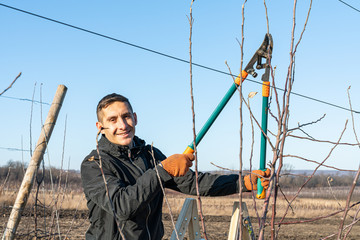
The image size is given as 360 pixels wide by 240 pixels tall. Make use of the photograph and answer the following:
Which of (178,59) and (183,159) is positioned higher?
(178,59)

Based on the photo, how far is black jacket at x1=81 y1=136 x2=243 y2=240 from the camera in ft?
6.34

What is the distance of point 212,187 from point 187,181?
16cm

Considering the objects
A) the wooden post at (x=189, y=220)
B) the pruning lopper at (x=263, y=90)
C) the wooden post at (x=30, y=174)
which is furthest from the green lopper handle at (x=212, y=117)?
the wooden post at (x=30, y=174)

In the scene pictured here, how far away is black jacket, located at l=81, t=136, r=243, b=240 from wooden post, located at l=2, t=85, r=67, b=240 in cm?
87

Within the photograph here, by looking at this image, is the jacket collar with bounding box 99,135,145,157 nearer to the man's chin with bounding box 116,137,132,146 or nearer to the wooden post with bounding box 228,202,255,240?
the man's chin with bounding box 116,137,132,146

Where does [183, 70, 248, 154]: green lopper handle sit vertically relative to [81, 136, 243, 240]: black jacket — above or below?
above

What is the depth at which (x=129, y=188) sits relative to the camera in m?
1.96

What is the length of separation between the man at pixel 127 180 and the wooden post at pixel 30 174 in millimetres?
743

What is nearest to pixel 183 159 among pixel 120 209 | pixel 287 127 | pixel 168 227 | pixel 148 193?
pixel 148 193

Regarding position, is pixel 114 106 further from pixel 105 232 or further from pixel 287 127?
pixel 287 127

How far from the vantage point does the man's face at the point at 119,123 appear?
238cm

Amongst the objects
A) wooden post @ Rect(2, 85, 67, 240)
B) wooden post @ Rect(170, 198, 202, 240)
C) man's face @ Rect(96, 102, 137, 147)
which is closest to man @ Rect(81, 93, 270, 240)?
man's face @ Rect(96, 102, 137, 147)

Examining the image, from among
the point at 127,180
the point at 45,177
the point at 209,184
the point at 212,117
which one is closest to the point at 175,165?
the point at 127,180

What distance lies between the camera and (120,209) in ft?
6.32
